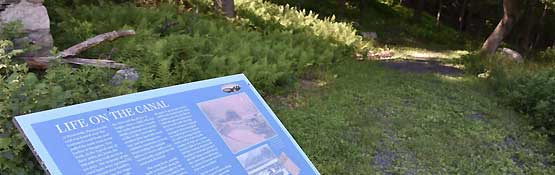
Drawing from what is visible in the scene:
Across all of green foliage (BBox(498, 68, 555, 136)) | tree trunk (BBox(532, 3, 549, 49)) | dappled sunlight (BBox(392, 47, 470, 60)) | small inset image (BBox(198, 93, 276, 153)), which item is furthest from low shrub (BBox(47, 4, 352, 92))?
tree trunk (BBox(532, 3, 549, 49))

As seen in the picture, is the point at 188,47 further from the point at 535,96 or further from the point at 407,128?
the point at 535,96

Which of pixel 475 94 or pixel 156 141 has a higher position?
pixel 156 141

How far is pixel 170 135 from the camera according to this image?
2.67m

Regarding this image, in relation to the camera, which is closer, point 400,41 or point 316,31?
point 316,31

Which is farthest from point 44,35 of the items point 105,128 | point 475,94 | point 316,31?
point 316,31

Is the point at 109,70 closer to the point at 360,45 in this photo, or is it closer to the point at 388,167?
the point at 388,167

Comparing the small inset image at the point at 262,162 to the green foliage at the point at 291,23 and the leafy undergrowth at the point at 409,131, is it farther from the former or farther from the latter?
the green foliage at the point at 291,23

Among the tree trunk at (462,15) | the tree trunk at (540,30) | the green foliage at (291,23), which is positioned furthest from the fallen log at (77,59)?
the tree trunk at (462,15)

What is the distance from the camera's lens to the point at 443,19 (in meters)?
26.5

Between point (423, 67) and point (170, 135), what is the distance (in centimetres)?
921

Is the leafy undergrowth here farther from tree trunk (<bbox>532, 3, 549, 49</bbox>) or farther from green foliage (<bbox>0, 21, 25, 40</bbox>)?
tree trunk (<bbox>532, 3, 549, 49</bbox>)

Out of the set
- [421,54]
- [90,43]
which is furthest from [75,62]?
[421,54]

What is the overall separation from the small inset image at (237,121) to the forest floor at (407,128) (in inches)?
68.1

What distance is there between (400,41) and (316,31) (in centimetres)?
530
